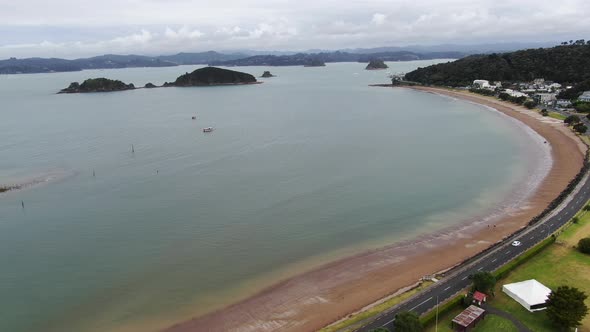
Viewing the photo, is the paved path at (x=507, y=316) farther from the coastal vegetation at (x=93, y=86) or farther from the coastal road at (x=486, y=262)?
the coastal vegetation at (x=93, y=86)

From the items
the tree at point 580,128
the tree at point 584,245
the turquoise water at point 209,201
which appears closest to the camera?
the turquoise water at point 209,201

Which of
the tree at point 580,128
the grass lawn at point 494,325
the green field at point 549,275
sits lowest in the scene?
the grass lawn at point 494,325

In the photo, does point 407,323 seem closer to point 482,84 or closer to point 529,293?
point 529,293

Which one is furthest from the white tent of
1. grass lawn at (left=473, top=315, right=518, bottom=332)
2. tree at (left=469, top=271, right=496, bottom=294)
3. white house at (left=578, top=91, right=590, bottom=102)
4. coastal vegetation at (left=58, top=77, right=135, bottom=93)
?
coastal vegetation at (left=58, top=77, right=135, bottom=93)

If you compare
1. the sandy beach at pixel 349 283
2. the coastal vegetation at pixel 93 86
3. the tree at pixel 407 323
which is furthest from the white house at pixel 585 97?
the coastal vegetation at pixel 93 86

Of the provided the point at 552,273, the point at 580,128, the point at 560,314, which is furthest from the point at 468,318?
the point at 580,128

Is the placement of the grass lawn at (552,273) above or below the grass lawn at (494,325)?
above

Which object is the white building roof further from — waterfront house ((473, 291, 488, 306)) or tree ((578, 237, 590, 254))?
tree ((578, 237, 590, 254))
